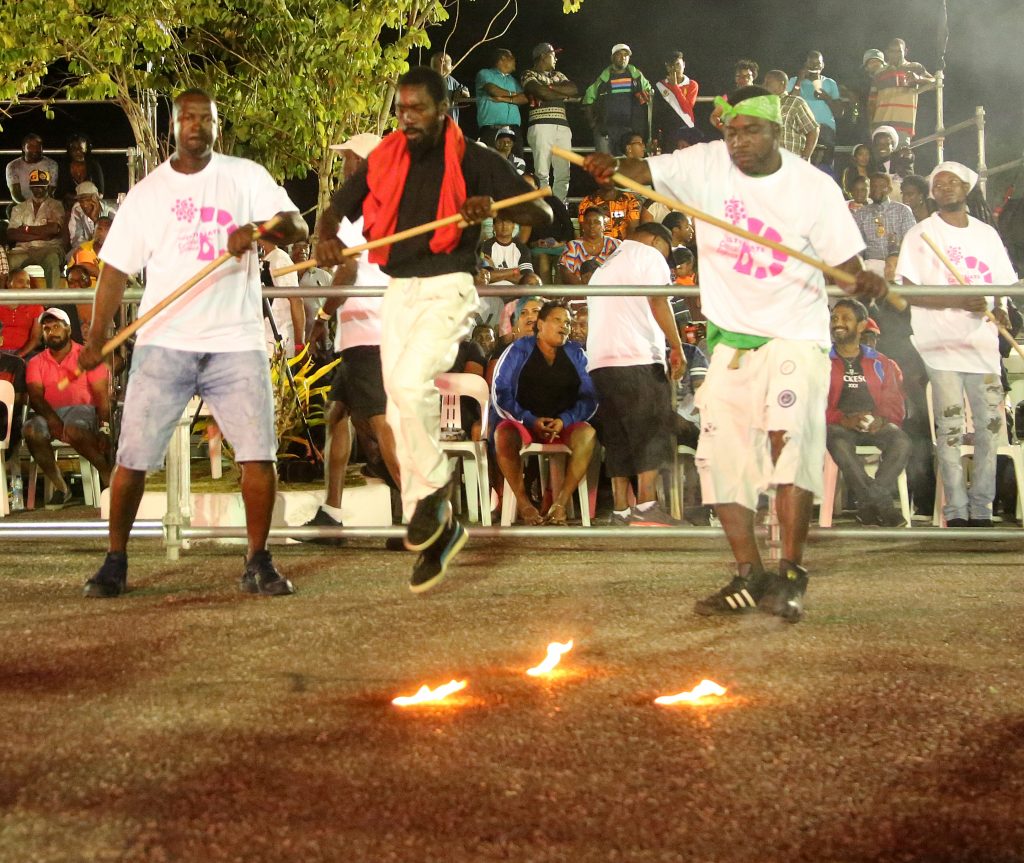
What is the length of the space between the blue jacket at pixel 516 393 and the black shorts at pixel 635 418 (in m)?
0.35

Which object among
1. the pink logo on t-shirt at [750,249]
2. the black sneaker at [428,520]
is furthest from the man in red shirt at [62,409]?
the pink logo on t-shirt at [750,249]

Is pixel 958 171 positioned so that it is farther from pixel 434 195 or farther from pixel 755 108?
pixel 434 195

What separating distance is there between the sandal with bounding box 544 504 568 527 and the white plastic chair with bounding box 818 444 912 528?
172cm

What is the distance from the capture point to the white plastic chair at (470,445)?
9953 mm

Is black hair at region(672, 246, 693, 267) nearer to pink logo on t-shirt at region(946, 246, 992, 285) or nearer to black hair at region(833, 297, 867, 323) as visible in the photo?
black hair at region(833, 297, 867, 323)

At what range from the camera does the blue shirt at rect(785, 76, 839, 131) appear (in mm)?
15844

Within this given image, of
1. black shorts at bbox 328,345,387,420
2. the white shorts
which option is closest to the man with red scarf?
the white shorts

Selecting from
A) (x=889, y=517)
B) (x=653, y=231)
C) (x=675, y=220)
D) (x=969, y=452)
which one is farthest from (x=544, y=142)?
(x=889, y=517)

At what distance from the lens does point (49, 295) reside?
21.9 ft

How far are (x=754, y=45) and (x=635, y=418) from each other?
12.7 meters

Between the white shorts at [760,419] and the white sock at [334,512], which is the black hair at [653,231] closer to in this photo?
the white sock at [334,512]

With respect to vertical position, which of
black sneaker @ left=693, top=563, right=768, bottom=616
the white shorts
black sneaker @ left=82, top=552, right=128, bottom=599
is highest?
the white shorts

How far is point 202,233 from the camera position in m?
6.30

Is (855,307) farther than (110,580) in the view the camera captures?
Yes
